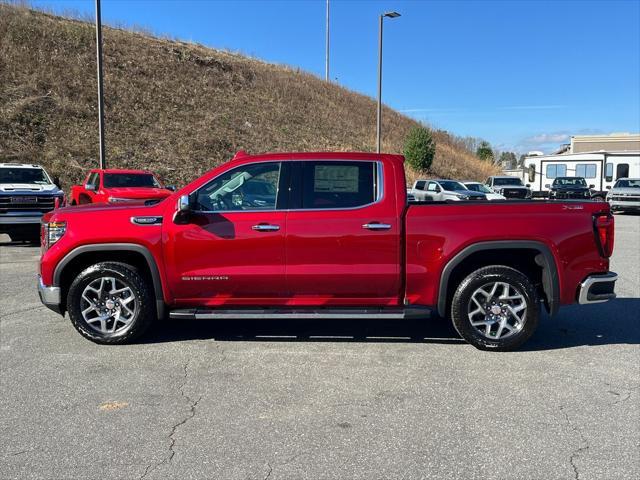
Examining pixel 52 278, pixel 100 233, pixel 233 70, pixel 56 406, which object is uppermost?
pixel 233 70

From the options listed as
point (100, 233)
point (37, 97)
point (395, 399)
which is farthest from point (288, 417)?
point (37, 97)

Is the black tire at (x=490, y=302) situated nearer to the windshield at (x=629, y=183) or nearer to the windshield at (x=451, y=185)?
the windshield at (x=451, y=185)

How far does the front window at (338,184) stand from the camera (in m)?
5.12

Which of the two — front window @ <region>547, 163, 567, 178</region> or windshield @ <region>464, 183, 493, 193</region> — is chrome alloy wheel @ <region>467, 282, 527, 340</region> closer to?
windshield @ <region>464, 183, 493, 193</region>

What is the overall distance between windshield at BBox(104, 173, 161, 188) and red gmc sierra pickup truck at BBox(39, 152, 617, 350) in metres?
9.41

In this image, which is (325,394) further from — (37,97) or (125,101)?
(125,101)

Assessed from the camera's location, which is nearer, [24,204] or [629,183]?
[24,204]

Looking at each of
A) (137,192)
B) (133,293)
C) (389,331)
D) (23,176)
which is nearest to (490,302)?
(389,331)

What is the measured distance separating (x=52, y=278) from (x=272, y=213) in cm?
225

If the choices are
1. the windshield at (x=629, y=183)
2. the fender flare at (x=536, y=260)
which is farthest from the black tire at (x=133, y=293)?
the windshield at (x=629, y=183)

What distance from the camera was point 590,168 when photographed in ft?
99.8

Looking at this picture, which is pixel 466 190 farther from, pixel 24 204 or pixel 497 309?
pixel 497 309

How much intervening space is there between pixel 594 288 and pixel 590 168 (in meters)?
28.8

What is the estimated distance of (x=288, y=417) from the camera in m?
3.75
